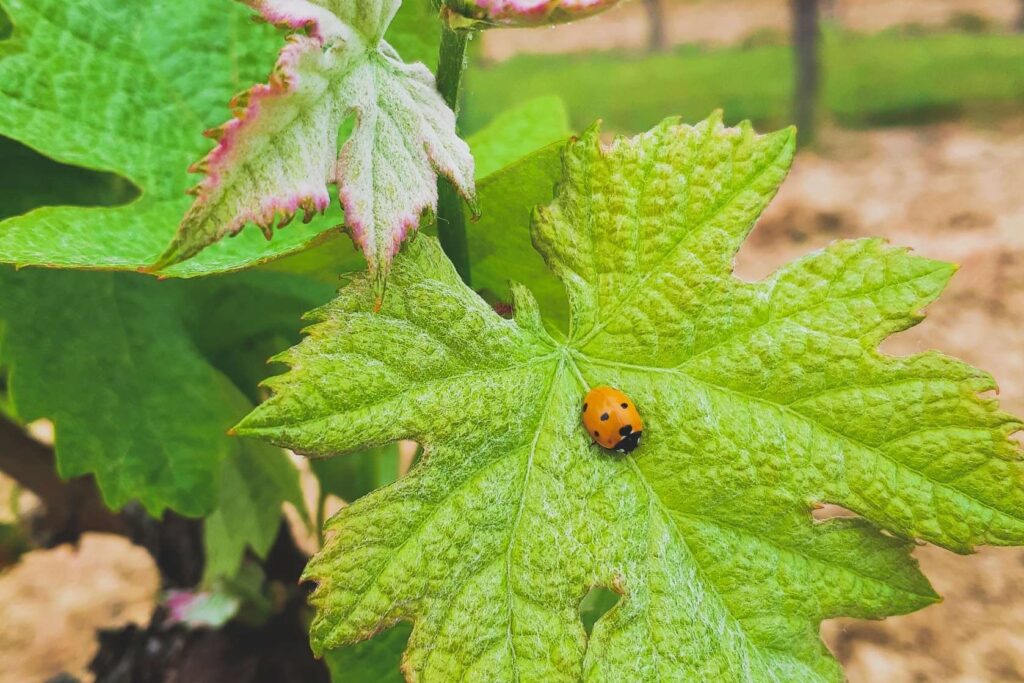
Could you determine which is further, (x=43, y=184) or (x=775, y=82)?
(x=775, y=82)

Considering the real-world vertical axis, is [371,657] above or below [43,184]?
below

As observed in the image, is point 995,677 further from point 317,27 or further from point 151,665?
point 317,27

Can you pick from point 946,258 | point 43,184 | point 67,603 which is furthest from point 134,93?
point 946,258

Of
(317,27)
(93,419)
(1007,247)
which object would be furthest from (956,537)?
(1007,247)

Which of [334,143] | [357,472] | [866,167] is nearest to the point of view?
[334,143]

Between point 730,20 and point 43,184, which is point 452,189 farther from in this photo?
point 730,20

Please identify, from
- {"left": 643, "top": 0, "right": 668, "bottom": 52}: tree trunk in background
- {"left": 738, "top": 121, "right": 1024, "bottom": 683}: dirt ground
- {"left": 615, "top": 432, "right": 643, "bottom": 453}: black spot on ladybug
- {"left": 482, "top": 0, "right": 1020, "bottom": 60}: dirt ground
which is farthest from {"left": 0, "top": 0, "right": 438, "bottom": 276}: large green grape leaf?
{"left": 643, "top": 0, "right": 668, "bottom": 52}: tree trunk in background

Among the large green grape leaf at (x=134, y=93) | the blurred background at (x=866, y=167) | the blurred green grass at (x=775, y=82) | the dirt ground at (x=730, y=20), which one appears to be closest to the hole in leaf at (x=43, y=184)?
the blurred background at (x=866, y=167)
